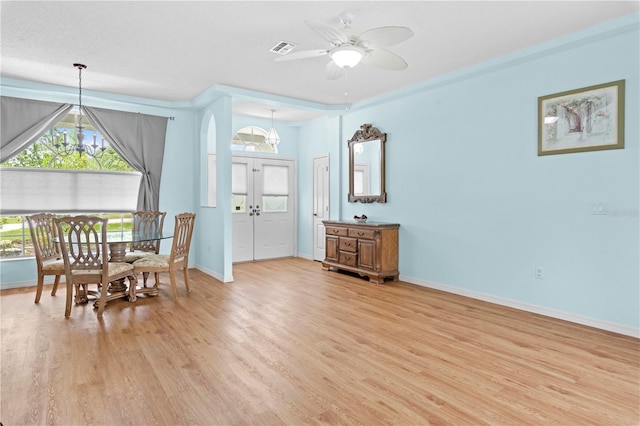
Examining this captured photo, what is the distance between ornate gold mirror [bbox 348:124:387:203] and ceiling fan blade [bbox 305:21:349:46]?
9.65 feet

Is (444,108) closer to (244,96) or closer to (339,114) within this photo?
(339,114)

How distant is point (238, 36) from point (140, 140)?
3.11 m

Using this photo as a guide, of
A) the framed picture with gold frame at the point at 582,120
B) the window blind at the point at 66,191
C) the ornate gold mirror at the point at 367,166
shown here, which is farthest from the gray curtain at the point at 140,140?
the framed picture with gold frame at the point at 582,120

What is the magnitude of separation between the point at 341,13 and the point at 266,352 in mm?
2911

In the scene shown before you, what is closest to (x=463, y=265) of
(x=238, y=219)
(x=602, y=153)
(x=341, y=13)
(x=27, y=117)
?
(x=602, y=153)

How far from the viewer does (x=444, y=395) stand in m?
2.28

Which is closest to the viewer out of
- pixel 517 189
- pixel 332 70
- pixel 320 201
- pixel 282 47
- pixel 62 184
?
pixel 332 70

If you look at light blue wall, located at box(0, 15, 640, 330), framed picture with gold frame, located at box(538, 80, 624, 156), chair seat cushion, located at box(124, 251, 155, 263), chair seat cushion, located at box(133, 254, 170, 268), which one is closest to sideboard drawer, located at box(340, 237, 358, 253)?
light blue wall, located at box(0, 15, 640, 330)

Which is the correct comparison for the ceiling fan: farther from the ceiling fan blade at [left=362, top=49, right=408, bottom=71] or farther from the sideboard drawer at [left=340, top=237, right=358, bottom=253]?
the sideboard drawer at [left=340, top=237, right=358, bottom=253]

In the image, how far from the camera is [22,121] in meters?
5.04

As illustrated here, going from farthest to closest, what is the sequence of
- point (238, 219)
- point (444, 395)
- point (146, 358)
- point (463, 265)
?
point (238, 219) < point (463, 265) < point (146, 358) < point (444, 395)

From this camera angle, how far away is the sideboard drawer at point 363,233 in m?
5.40

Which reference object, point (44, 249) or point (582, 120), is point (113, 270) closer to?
point (44, 249)

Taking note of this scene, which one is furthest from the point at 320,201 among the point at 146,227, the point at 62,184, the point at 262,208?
the point at 62,184
